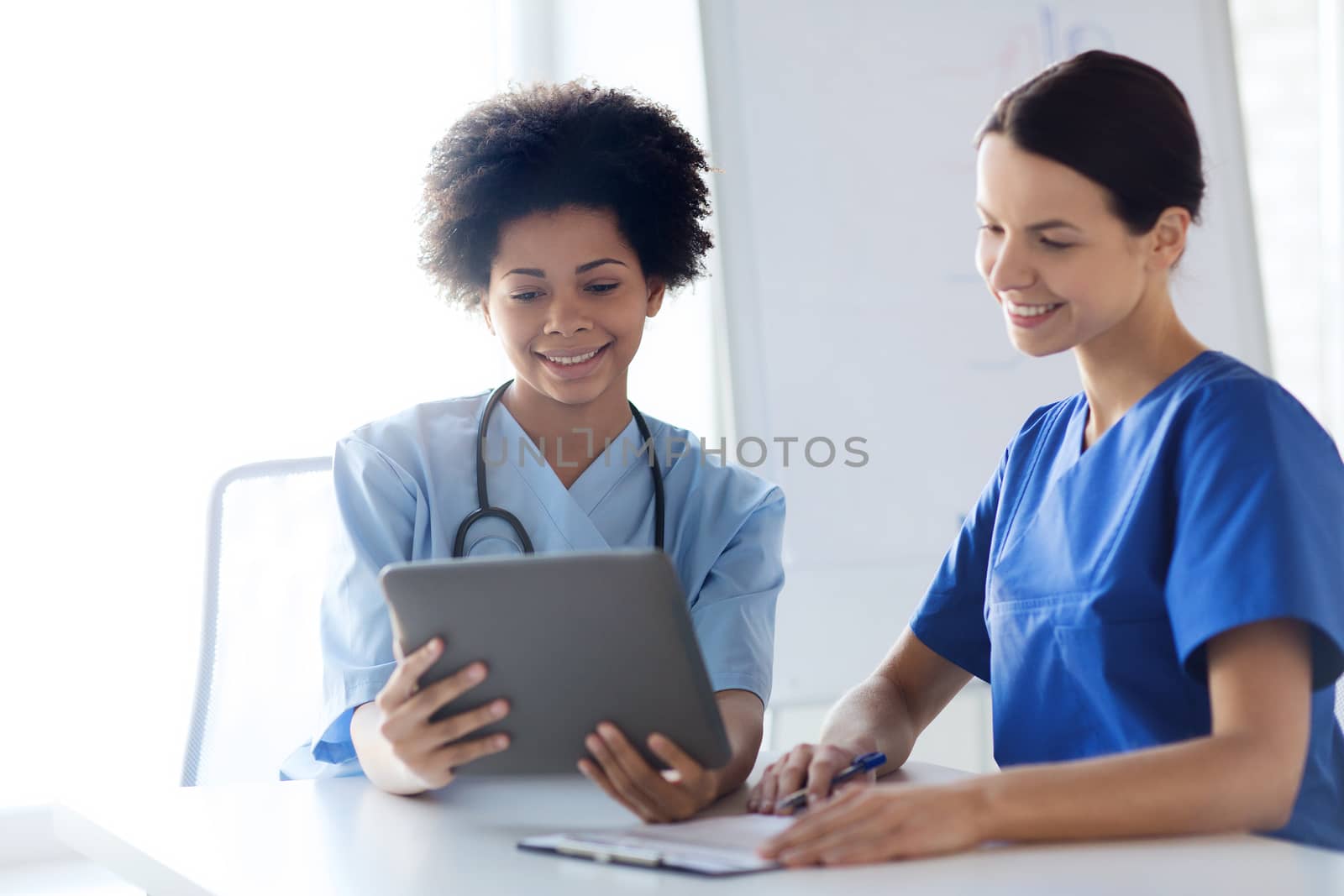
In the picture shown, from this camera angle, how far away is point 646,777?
892 mm

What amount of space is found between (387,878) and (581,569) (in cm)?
23

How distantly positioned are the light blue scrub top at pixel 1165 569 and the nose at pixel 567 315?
47 cm

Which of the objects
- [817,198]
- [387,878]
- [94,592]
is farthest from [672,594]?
[94,592]

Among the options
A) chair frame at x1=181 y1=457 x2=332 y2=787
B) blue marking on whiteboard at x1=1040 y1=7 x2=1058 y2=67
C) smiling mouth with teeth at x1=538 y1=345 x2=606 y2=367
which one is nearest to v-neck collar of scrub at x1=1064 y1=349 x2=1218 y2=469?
smiling mouth with teeth at x1=538 y1=345 x2=606 y2=367

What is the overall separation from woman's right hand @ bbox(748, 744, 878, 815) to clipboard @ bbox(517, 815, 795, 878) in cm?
4

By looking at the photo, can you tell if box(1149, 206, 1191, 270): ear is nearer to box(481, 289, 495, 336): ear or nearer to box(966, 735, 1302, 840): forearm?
box(966, 735, 1302, 840): forearm

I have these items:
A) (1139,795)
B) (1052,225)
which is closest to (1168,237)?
(1052,225)

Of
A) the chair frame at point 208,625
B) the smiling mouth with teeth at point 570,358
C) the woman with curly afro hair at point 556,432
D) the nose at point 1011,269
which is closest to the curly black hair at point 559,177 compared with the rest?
the woman with curly afro hair at point 556,432

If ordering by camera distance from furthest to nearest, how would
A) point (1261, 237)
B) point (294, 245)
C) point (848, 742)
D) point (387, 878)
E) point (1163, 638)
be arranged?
point (1261, 237), point (294, 245), point (848, 742), point (1163, 638), point (387, 878)

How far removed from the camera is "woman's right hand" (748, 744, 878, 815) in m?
0.96

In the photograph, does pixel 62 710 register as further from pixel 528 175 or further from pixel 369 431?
pixel 528 175

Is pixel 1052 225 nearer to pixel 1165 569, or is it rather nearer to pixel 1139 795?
pixel 1165 569

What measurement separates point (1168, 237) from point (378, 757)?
782mm

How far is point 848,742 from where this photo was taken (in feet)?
3.57
